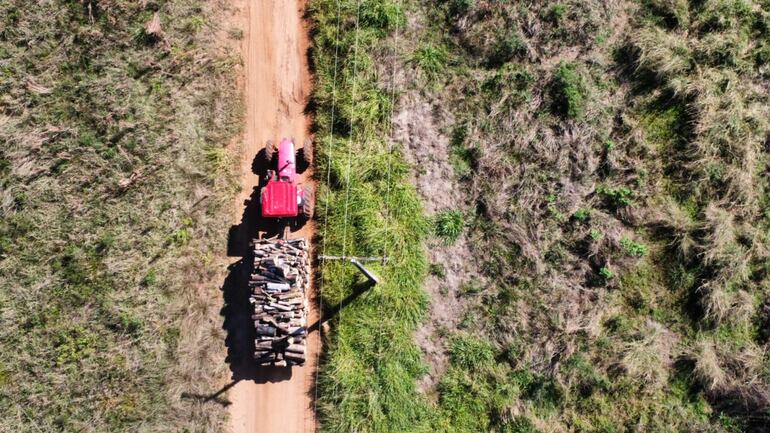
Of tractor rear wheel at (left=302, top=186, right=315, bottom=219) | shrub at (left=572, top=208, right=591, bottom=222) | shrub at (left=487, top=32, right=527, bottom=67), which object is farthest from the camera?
shrub at (left=487, top=32, right=527, bottom=67)

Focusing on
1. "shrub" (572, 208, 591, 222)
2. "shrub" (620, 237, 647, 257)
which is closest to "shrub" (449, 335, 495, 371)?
"shrub" (572, 208, 591, 222)

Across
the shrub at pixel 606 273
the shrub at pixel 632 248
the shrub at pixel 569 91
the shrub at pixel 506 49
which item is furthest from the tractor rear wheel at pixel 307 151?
the shrub at pixel 632 248

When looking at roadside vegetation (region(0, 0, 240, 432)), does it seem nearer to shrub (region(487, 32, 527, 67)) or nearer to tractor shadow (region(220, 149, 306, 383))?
tractor shadow (region(220, 149, 306, 383))

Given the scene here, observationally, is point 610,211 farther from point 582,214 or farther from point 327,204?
point 327,204

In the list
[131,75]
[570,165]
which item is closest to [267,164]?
[131,75]

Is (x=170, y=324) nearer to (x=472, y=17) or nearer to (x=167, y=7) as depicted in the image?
(x=167, y=7)
